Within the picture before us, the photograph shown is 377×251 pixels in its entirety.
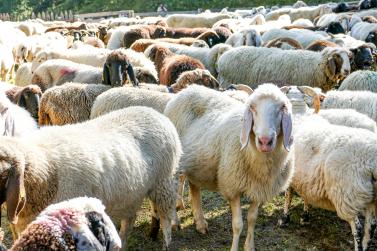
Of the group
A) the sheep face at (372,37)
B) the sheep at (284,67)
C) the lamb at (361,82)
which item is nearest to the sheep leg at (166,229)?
the lamb at (361,82)

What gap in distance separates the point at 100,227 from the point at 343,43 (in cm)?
1038

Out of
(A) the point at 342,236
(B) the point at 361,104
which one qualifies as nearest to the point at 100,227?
(A) the point at 342,236

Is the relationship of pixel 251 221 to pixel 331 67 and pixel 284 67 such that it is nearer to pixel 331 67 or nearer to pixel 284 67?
pixel 331 67

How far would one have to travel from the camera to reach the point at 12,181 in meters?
3.18

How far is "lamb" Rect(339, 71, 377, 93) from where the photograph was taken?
7617 mm

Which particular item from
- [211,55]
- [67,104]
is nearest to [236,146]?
[67,104]

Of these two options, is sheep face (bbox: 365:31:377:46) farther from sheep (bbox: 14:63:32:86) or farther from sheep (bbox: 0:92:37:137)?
sheep (bbox: 0:92:37:137)

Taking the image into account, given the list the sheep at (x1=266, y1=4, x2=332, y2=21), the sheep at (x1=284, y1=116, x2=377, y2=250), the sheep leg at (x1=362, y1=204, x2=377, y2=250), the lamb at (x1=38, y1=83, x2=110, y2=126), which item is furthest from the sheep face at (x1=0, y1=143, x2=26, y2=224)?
the sheep at (x1=266, y1=4, x2=332, y2=21)

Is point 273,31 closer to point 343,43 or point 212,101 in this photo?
point 343,43

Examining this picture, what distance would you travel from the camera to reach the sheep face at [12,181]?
3174 millimetres

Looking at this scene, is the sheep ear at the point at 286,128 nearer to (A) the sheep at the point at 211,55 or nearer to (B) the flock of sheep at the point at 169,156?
(B) the flock of sheep at the point at 169,156

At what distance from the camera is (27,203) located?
3.47 metres

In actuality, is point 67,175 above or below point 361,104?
above

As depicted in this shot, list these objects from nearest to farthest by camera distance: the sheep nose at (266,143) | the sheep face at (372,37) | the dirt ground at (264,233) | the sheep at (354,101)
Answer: the sheep nose at (266,143) < the dirt ground at (264,233) < the sheep at (354,101) < the sheep face at (372,37)
